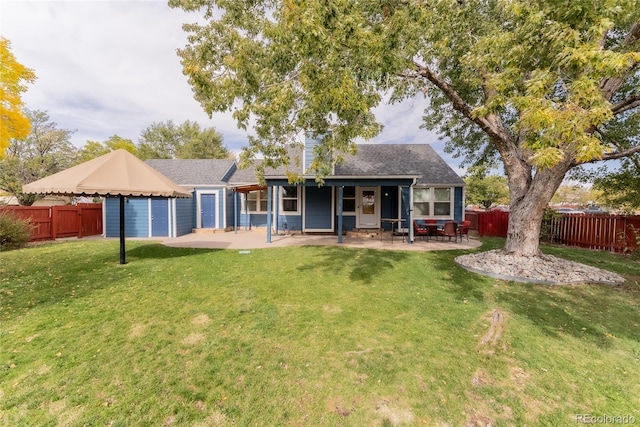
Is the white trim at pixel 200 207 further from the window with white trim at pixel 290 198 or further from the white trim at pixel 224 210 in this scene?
the window with white trim at pixel 290 198

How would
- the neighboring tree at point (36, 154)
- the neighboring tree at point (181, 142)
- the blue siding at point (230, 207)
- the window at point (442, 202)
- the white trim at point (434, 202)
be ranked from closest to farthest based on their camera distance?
the white trim at point (434, 202)
the window at point (442, 202)
the blue siding at point (230, 207)
the neighboring tree at point (36, 154)
the neighboring tree at point (181, 142)

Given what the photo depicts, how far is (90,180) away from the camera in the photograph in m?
6.11

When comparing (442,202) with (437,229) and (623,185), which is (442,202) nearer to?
(437,229)

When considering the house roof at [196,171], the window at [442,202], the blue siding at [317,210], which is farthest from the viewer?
the house roof at [196,171]

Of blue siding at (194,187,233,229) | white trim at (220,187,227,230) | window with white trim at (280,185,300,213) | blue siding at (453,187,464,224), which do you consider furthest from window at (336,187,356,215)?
blue siding at (194,187,233,229)

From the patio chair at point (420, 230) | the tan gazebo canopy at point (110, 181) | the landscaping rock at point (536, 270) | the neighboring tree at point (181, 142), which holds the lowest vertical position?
the landscaping rock at point (536, 270)

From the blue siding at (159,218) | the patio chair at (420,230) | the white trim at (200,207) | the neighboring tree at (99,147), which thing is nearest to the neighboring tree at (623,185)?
the patio chair at (420,230)

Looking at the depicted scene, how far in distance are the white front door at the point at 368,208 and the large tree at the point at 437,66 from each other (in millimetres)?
5826

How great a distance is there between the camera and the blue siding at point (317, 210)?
13344 millimetres

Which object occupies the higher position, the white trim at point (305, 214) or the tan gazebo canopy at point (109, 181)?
the tan gazebo canopy at point (109, 181)

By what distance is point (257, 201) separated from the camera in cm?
1466

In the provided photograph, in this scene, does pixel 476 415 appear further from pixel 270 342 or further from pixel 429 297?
pixel 429 297

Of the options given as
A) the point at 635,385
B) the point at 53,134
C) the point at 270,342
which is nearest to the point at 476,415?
the point at 635,385

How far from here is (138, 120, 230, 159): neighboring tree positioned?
3519cm
